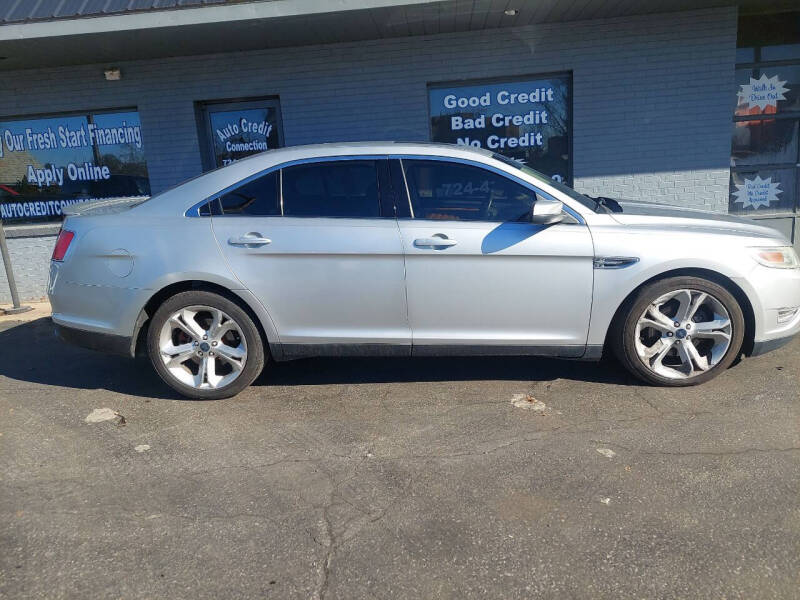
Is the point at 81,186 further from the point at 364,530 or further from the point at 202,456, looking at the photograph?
the point at 364,530

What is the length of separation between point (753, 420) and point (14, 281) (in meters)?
8.26

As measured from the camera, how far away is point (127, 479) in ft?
10.9

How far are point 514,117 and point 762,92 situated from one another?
10.4ft

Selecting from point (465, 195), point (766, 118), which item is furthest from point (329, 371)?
point (766, 118)

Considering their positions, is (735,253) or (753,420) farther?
(735,253)

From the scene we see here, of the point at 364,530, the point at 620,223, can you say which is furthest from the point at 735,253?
the point at 364,530

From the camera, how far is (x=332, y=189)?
4191 mm

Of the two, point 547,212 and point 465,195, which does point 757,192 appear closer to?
point 547,212

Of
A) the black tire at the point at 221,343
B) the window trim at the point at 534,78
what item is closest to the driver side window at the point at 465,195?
the black tire at the point at 221,343

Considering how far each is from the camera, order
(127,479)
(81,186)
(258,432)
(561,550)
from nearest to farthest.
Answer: (561,550) < (127,479) < (258,432) < (81,186)

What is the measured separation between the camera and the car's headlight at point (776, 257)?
A: 4.03 m

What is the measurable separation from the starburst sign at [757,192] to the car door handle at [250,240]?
662 cm

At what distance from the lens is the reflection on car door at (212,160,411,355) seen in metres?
4.06

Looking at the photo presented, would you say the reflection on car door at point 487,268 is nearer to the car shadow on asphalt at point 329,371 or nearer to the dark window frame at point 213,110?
the car shadow on asphalt at point 329,371
